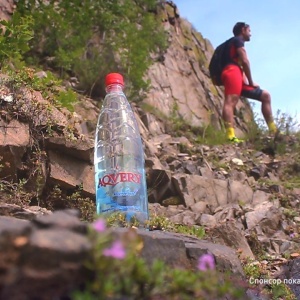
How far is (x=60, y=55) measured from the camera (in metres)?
7.30

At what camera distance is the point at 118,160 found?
3680 millimetres

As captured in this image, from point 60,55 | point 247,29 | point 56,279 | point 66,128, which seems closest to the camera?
point 56,279

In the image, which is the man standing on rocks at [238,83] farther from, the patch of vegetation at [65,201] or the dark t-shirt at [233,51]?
the patch of vegetation at [65,201]

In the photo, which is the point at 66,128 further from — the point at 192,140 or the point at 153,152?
the point at 192,140

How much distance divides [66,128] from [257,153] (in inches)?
185

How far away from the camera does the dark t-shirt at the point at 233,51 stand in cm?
988

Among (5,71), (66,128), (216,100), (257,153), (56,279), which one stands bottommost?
(56,279)

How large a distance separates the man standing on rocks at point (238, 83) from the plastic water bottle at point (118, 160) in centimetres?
541

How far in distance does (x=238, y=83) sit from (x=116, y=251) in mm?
8961

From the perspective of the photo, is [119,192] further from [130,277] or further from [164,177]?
[164,177]

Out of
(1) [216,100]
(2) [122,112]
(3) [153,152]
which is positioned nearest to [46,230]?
(2) [122,112]

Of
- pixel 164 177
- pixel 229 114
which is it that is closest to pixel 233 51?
pixel 229 114

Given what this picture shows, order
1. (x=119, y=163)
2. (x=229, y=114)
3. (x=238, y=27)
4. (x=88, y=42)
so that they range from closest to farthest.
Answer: (x=119, y=163)
(x=88, y=42)
(x=229, y=114)
(x=238, y=27)

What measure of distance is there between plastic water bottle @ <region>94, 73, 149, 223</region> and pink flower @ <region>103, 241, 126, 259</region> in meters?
1.94
